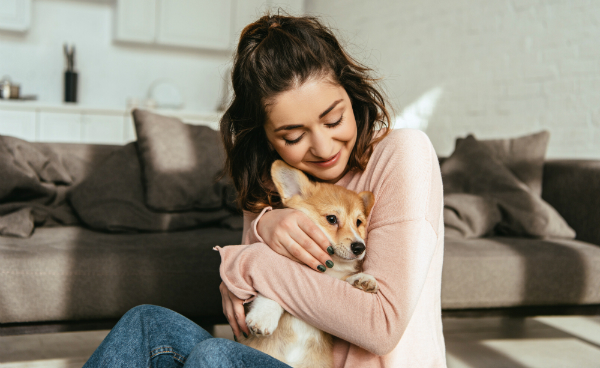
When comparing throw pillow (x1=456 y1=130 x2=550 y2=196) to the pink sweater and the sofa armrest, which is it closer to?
the sofa armrest

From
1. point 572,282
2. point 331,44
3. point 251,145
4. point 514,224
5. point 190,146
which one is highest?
point 331,44

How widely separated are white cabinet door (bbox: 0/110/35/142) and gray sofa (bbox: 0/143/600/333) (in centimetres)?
317

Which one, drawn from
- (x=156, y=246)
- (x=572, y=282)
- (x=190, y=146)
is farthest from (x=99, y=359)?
(x=572, y=282)

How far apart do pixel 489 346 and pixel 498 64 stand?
2.51 metres

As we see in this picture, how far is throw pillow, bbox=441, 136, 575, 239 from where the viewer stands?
8.93 feet

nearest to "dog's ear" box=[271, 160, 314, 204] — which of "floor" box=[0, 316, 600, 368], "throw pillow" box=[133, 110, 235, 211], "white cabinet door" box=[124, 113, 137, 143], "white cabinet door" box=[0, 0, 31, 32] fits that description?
"floor" box=[0, 316, 600, 368]

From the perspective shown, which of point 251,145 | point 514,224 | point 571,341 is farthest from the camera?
point 514,224

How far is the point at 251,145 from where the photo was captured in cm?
145

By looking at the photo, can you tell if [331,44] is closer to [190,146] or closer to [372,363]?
[372,363]

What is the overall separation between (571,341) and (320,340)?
2.03 metres

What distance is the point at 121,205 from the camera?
2.50 metres

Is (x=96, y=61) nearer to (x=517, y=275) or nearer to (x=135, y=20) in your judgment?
(x=135, y=20)

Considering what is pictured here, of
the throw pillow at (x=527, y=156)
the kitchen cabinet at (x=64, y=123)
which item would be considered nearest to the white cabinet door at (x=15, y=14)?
the kitchen cabinet at (x=64, y=123)

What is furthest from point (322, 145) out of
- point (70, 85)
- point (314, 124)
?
point (70, 85)
